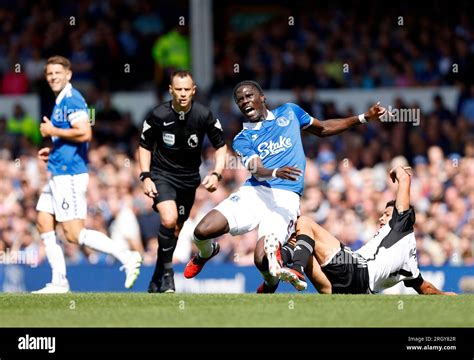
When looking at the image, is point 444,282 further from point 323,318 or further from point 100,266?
point 323,318

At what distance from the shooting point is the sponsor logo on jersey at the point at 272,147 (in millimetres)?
11844

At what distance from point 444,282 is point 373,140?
3.76m

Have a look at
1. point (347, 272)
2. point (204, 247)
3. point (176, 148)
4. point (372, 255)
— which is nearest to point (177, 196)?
point (176, 148)

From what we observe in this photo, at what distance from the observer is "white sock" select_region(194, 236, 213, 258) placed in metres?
11.9

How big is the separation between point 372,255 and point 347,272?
0.89ft

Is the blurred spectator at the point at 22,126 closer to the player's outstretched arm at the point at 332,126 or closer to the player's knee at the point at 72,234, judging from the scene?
the player's knee at the point at 72,234

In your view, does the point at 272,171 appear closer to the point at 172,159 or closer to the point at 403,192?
the point at 403,192

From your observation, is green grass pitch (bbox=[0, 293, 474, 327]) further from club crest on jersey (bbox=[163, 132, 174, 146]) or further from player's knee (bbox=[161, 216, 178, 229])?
club crest on jersey (bbox=[163, 132, 174, 146])

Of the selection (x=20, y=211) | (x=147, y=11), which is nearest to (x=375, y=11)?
(x=147, y=11)

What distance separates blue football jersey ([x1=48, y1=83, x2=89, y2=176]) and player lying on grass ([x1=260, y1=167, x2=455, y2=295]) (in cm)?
249

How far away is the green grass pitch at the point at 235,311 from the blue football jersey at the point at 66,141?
163 centimetres

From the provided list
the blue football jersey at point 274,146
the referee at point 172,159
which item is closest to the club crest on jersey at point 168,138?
the referee at point 172,159

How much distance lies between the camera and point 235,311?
10164 millimetres

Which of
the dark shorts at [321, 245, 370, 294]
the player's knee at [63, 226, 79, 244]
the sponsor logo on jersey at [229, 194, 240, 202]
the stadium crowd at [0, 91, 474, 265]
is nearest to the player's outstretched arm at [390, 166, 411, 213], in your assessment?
the dark shorts at [321, 245, 370, 294]
